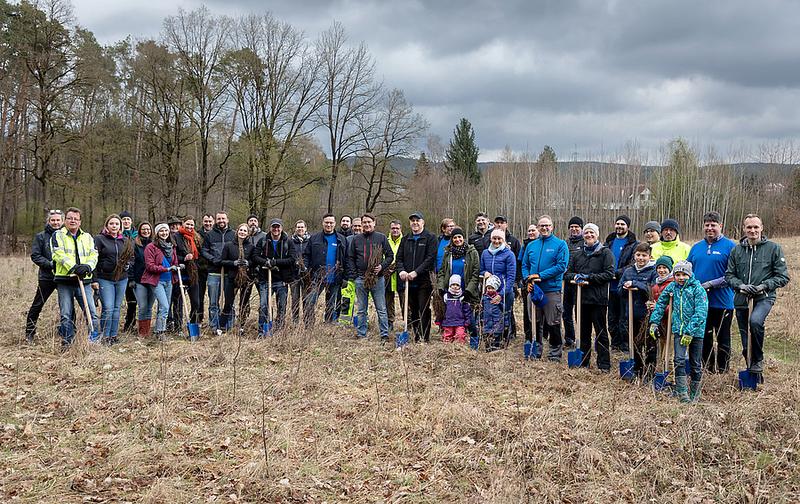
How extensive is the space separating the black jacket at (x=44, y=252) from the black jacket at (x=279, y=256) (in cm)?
275

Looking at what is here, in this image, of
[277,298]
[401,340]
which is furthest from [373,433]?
[277,298]

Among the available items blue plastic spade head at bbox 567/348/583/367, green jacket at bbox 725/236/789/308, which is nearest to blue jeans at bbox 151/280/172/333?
blue plastic spade head at bbox 567/348/583/367

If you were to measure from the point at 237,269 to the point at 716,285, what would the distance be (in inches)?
265

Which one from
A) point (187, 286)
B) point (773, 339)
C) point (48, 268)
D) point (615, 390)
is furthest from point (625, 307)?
point (48, 268)

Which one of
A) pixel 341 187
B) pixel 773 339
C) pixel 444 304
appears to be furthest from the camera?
pixel 341 187

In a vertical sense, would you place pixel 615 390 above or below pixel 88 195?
below

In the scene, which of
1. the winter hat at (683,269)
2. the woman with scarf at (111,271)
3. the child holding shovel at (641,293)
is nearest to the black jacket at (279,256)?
the woman with scarf at (111,271)

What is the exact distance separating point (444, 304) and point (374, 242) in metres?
1.45

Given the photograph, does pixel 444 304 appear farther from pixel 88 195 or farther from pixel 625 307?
pixel 88 195

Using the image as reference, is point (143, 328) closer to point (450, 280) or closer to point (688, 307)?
point (450, 280)

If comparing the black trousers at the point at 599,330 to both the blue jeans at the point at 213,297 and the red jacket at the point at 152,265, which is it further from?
the red jacket at the point at 152,265

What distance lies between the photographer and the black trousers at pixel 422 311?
339 inches

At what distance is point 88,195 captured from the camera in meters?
25.8

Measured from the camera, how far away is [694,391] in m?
5.91
